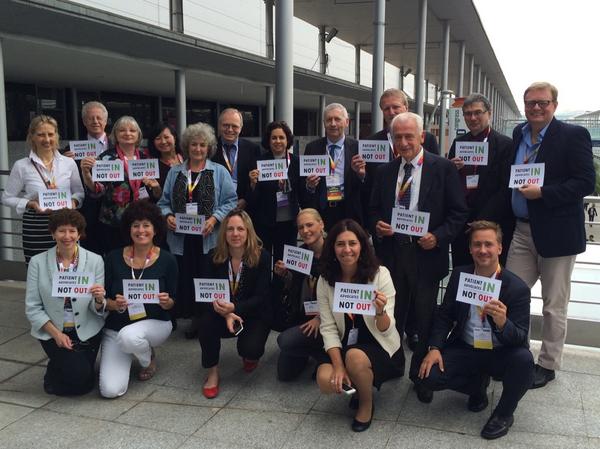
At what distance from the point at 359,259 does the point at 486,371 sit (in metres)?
1.02

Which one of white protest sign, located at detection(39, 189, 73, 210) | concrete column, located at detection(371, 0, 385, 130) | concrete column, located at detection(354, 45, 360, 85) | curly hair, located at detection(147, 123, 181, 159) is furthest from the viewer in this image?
concrete column, located at detection(354, 45, 360, 85)

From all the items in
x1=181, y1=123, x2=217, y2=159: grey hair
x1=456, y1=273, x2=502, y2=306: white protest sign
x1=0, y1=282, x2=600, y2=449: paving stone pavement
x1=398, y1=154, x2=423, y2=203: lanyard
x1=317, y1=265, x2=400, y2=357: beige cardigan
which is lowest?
x1=0, y1=282, x2=600, y2=449: paving stone pavement

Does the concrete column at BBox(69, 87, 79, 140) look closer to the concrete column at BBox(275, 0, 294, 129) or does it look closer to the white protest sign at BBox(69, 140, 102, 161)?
the concrete column at BBox(275, 0, 294, 129)

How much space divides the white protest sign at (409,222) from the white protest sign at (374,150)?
754mm

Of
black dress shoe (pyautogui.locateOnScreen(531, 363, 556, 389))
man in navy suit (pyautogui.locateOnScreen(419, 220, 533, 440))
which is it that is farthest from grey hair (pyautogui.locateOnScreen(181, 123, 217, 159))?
black dress shoe (pyautogui.locateOnScreen(531, 363, 556, 389))

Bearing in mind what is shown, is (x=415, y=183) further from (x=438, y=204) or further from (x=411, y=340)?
(x=411, y=340)

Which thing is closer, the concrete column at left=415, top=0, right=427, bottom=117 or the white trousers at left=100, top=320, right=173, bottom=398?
the white trousers at left=100, top=320, right=173, bottom=398

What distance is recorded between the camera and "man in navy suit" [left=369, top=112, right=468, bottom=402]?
366cm

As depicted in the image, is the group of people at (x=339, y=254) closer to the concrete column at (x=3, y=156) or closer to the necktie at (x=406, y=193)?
the necktie at (x=406, y=193)

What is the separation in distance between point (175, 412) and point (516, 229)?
2.61 m

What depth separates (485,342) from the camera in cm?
332

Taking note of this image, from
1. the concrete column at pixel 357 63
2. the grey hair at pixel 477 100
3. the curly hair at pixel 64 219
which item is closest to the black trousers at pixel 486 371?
the grey hair at pixel 477 100

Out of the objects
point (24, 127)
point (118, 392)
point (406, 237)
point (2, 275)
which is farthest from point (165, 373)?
point (24, 127)

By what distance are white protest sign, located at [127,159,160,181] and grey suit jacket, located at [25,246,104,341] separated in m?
0.84
